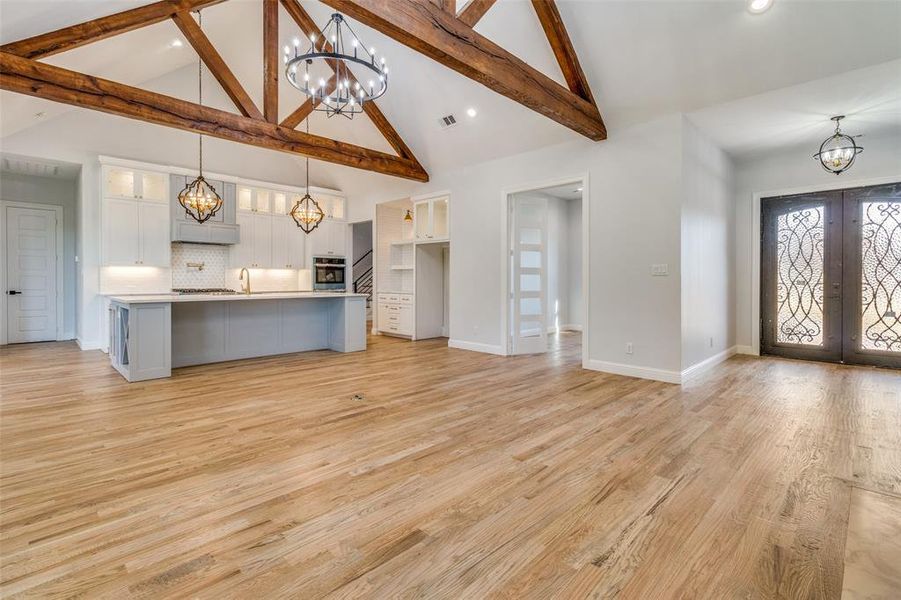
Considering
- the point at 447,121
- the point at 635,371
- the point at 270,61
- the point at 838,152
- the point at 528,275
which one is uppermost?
the point at 270,61

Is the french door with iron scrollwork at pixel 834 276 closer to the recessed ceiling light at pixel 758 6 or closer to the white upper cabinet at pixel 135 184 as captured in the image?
the recessed ceiling light at pixel 758 6

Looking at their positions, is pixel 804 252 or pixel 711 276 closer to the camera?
pixel 711 276

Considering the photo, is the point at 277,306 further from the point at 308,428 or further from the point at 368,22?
the point at 368,22

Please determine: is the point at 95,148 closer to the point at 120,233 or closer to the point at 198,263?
the point at 120,233

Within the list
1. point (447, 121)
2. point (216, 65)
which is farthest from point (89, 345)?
point (447, 121)

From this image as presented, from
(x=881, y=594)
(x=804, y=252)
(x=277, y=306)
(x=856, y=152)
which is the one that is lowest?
(x=881, y=594)

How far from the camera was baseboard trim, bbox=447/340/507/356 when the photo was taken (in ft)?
21.1

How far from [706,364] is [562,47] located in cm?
422

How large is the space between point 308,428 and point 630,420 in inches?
102

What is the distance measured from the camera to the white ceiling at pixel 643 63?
11.7 feet

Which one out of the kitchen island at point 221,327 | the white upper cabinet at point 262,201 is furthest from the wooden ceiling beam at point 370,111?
the white upper cabinet at point 262,201

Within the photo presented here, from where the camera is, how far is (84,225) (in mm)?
6836

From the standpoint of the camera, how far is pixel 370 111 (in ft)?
22.9

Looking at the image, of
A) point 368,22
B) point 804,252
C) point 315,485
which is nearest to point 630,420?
point 315,485
